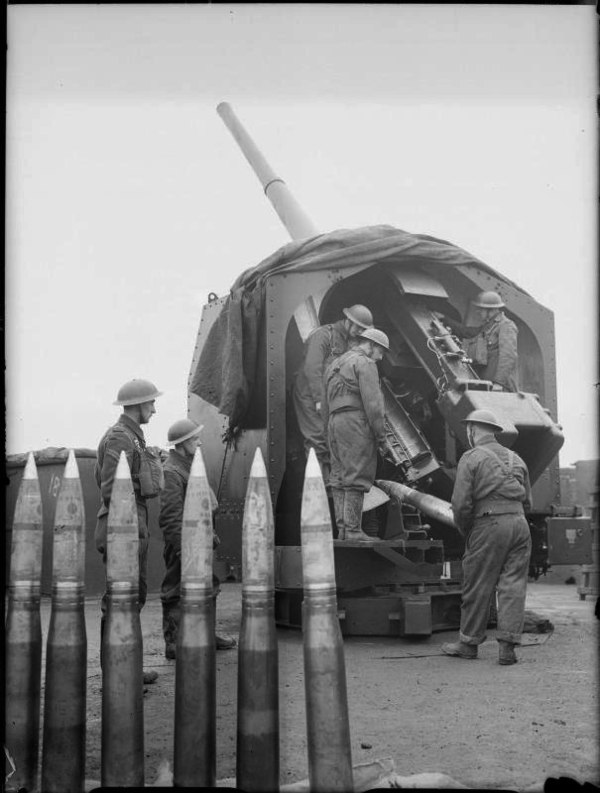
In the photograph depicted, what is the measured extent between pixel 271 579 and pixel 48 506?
772 cm

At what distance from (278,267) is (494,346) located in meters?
2.01

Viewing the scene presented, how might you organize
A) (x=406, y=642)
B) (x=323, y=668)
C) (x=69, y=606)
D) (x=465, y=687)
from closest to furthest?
(x=323, y=668), (x=69, y=606), (x=465, y=687), (x=406, y=642)

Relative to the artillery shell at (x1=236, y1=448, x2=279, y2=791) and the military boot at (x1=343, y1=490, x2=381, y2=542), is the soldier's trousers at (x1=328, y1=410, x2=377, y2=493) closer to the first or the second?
the military boot at (x1=343, y1=490, x2=381, y2=542)

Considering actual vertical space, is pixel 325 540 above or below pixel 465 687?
above

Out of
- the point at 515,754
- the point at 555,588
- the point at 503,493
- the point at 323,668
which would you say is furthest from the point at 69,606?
the point at 555,588

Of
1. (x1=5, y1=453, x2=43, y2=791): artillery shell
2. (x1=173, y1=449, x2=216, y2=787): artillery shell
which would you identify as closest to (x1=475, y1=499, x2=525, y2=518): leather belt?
(x1=173, y1=449, x2=216, y2=787): artillery shell

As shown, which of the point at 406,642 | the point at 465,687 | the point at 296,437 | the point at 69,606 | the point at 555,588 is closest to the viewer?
the point at 69,606

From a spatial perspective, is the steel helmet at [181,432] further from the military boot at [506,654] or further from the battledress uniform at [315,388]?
the military boot at [506,654]

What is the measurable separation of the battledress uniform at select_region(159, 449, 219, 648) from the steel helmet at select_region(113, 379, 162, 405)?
747mm

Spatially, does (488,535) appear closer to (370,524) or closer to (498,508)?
(498,508)

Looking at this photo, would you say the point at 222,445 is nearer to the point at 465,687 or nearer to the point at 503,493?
the point at 503,493

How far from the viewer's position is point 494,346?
749 centimetres

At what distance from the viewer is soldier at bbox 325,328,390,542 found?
21.5ft

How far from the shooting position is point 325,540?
3.45 m
